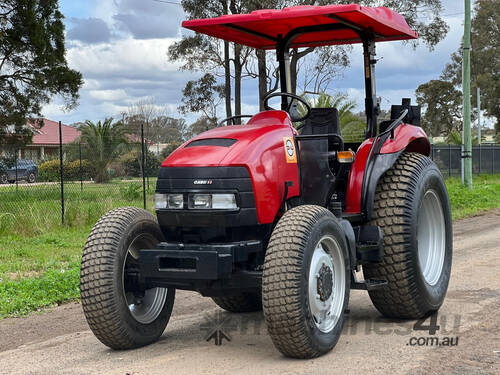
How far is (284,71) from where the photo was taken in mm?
7312

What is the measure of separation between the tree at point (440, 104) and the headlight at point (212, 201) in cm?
6393

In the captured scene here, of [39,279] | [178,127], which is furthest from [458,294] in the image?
[178,127]

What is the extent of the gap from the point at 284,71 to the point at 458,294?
2.99 metres

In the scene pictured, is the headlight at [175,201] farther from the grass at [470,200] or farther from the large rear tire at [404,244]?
the grass at [470,200]

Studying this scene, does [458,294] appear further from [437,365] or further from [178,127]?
[178,127]

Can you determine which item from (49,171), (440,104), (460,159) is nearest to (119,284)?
(49,171)

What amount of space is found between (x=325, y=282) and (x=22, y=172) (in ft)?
40.0

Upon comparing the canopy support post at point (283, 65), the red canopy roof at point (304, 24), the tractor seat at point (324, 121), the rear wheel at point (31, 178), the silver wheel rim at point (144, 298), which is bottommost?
the silver wheel rim at point (144, 298)

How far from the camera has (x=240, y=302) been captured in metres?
7.22

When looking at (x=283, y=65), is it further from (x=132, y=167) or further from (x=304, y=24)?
(x=132, y=167)

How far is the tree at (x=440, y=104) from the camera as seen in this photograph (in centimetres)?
6788

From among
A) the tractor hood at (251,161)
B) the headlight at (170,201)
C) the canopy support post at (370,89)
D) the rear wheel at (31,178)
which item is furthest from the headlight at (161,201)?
the rear wheel at (31,178)

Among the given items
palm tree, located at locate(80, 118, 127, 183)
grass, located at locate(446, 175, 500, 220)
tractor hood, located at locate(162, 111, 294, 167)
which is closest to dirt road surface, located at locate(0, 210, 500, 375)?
tractor hood, located at locate(162, 111, 294, 167)

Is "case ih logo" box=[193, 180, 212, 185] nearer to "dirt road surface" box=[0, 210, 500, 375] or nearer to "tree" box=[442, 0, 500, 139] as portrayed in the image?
"dirt road surface" box=[0, 210, 500, 375]
